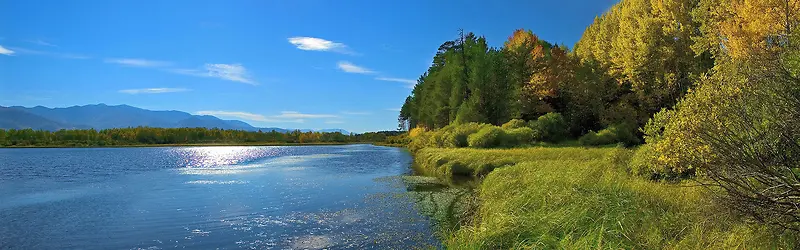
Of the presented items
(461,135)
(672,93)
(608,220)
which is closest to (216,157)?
(461,135)

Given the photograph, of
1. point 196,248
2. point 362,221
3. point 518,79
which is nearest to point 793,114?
point 362,221

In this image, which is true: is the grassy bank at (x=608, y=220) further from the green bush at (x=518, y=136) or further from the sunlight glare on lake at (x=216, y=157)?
the sunlight glare on lake at (x=216, y=157)

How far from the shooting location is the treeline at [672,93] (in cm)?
706

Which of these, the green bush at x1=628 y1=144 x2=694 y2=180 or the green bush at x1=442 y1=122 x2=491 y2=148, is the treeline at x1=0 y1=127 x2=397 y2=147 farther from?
the green bush at x1=628 y1=144 x2=694 y2=180

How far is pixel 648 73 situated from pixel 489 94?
15706mm

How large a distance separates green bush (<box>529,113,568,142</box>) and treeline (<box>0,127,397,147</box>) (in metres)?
109

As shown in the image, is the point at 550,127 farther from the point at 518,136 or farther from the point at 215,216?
the point at 215,216

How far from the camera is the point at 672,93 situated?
34.3 metres

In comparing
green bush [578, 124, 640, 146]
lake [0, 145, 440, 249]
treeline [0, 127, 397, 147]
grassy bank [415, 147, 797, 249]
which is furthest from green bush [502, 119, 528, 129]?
treeline [0, 127, 397, 147]

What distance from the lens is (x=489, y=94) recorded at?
155ft

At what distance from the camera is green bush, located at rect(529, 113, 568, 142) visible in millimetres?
38406

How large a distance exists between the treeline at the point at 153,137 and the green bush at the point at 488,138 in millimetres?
111920

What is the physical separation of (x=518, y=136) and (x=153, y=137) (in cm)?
14638

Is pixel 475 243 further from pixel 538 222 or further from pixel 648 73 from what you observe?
pixel 648 73
